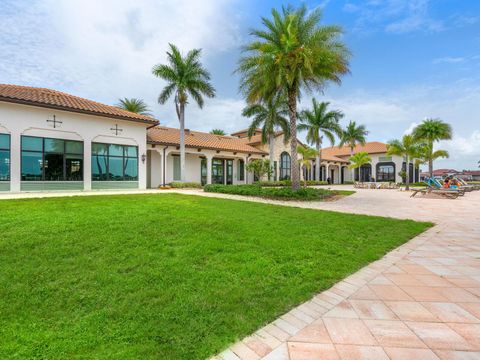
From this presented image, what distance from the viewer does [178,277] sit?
3.75 m

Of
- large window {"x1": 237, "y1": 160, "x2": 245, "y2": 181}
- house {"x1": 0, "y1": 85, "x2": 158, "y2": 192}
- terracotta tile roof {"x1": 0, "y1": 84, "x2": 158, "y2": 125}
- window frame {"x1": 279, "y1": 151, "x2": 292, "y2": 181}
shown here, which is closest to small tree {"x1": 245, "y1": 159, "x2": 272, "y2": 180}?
large window {"x1": 237, "y1": 160, "x2": 245, "y2": 181}

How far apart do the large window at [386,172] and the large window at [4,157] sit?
4602 centimetres

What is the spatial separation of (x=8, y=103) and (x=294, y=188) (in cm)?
1633

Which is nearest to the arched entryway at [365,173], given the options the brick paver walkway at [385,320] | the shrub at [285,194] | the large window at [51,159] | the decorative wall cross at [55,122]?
the shrub at [285,194]

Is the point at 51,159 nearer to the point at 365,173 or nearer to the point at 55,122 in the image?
the point at 55,122

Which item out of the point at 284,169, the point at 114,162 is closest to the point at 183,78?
the point at 114,162

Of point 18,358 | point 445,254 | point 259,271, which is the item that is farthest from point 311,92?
point 18,358

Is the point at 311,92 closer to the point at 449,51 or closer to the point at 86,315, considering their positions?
the point at 449,51

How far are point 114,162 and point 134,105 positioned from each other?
14.2 metres

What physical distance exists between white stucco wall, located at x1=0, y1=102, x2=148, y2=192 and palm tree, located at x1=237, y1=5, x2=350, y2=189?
8.87 meters

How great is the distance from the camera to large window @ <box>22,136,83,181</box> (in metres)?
14.6

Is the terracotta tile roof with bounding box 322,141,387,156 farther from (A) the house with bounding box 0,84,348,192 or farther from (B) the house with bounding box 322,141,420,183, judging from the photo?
A: (A) the house with bounding box 0,84,348,192

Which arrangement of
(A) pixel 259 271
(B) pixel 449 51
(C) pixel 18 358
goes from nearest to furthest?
(C) pixel 18 358, (A) pixel 259 271, (B) pixel 449 51

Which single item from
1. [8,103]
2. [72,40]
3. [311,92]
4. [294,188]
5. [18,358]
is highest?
[72,40]
